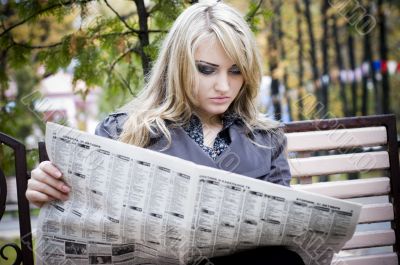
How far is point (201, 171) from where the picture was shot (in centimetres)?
144

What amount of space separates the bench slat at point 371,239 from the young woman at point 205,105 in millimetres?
677

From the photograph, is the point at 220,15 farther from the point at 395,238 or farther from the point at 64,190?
the point at 395,238

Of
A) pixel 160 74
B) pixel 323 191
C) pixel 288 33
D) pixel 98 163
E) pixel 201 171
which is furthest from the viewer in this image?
pixel 288 33

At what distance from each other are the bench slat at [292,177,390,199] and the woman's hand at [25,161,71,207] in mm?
1197

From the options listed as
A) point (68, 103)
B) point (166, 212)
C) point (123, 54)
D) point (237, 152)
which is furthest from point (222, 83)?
point (68, 103)

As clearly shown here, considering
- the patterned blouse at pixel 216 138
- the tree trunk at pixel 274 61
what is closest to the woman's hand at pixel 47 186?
the patterned blouse at pixel 216 138

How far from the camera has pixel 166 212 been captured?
58.8 inches

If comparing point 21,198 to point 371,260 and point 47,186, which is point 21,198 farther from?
point 371,260

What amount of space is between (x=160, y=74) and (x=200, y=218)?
83cm

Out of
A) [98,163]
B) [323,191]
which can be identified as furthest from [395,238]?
[98,163]

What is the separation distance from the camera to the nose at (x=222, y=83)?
6.12 feet

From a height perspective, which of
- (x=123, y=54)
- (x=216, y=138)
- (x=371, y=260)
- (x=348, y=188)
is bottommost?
(x=371, y=260)

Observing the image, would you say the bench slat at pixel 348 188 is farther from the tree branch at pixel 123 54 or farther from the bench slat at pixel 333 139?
the tree branch at pixel 123 54

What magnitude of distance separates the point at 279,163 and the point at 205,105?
40 cm
